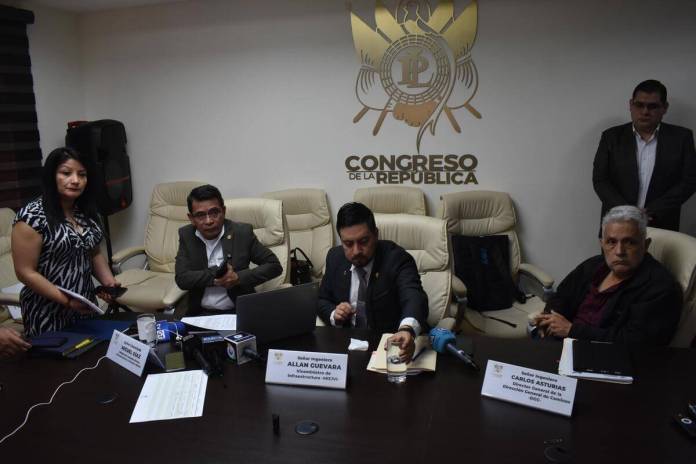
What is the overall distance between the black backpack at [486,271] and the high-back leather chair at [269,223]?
114cm

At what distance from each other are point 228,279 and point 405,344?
1.18 metres

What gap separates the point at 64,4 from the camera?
4.02 m

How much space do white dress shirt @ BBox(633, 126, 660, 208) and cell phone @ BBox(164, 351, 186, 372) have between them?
2.88 m

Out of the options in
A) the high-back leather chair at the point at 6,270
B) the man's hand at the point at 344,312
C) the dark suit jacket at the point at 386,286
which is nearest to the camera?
the man's hand at the point at 344,312

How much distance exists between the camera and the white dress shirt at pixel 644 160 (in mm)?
3160

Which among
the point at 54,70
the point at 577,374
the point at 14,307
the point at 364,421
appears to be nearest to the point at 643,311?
the point at 577,374

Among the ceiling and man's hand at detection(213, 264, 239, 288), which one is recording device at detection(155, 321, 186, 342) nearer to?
man's hand at detection(213, 264, 239, 288)

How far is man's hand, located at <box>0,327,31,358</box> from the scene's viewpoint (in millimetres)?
1796

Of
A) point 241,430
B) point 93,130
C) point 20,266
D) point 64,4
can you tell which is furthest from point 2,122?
point 241,430

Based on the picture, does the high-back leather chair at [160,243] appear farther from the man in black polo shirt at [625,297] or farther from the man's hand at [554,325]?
the man in black polo shirt at [625,297]

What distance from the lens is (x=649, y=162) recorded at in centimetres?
318

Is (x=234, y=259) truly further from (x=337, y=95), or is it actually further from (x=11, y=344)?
(x=337, y=95)

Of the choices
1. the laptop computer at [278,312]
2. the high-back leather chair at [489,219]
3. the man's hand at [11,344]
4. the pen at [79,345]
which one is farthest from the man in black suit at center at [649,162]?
the man's hand at [11,344]

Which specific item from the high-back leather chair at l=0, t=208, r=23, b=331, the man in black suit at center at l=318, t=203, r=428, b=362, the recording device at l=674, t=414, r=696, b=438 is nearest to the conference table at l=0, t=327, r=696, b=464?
the recording device at l=674, t=414, r=696, b=438
